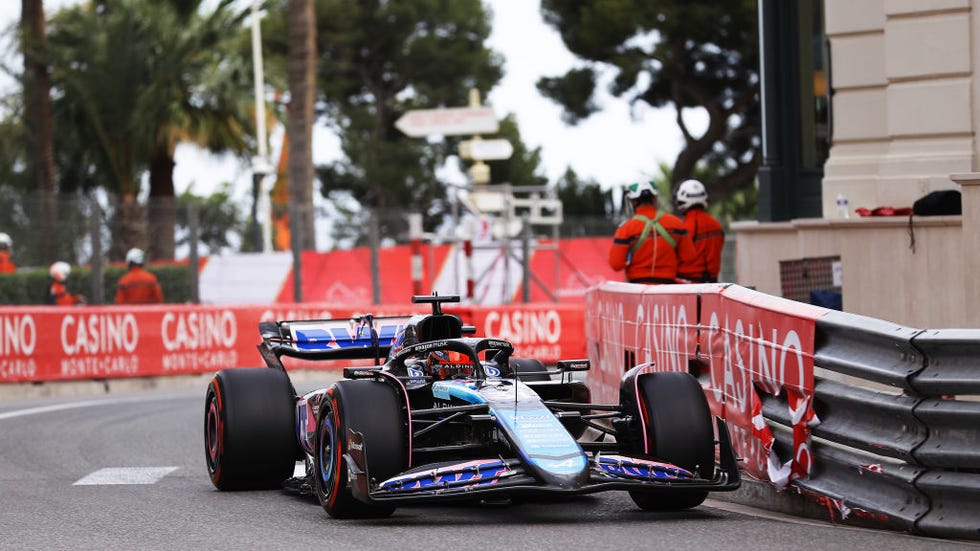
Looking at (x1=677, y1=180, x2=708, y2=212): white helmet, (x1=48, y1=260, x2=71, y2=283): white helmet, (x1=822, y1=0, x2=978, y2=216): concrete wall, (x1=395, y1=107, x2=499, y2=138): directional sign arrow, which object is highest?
(x1=395, y1=107, x2=499, y2=138): directional sign arrow

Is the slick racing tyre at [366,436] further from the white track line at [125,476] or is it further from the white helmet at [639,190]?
the white helmet at [639,190]

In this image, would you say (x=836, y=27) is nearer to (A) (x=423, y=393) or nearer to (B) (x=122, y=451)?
(B) (x=122, y=451)

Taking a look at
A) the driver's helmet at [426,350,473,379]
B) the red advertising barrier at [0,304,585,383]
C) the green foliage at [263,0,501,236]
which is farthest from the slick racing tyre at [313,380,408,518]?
the green foliage at [263,0,501,236]

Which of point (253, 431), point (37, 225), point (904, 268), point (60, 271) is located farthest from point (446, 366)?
point (37, 225)

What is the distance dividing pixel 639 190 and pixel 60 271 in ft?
42.7

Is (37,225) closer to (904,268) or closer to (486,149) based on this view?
(486,149)

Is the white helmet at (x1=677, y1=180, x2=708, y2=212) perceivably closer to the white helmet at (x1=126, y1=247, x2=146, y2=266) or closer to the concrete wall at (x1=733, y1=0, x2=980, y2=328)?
the concrete wall at (x1=733, y1=0, x2=980, y2=328)

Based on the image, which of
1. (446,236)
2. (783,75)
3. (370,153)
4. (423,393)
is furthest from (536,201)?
(370,153)

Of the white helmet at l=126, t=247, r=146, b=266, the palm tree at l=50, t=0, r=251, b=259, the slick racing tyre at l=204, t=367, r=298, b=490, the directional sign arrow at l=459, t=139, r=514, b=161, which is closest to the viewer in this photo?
the slick racing tyre at l=204, t=367, r=298, b=490

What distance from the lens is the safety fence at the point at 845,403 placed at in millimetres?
7261

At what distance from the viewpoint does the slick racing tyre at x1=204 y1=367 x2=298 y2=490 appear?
9.85 m

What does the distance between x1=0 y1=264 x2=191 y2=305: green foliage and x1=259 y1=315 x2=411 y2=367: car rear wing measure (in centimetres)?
1446

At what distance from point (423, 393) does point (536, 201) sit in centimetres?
2192

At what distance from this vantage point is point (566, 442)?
7.85 meters
